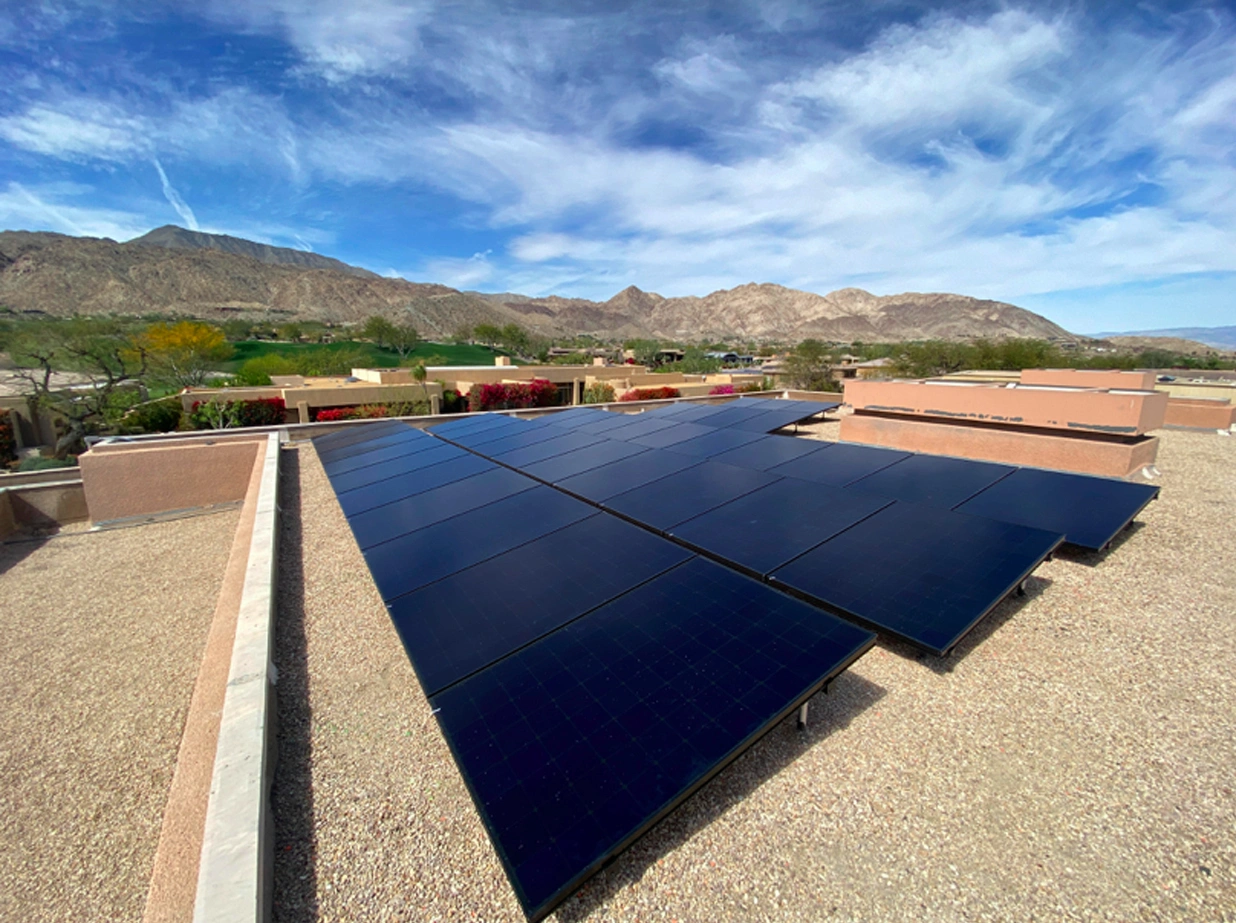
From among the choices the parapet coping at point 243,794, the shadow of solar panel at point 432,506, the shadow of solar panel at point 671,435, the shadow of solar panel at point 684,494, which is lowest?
the parapet coping at point 243,794

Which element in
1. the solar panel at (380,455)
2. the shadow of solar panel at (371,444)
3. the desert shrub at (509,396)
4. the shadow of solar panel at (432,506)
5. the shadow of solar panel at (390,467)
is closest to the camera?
the shadow of solar panel at (432,506)

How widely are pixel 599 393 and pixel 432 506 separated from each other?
79.0 feet

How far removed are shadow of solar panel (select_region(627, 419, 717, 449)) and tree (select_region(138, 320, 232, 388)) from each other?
46.1 m

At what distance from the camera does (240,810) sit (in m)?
3.28

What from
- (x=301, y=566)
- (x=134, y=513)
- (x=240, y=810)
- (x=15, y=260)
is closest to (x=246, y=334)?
(x=15, y=260)

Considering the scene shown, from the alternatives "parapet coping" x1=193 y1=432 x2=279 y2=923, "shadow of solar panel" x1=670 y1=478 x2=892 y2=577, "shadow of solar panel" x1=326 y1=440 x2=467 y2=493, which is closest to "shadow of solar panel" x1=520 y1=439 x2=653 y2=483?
"shadow of solar panel" x1=326 y1=440 x2=467 y2=493

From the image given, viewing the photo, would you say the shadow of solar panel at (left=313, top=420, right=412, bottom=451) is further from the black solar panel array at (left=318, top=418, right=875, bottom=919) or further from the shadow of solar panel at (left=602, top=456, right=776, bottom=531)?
the shadow of solar panel at (left=602, top=456, right=776, bottom=531)

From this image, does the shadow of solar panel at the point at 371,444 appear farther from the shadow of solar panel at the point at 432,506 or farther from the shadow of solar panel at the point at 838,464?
the shadow of solar panel at the point at 838,464

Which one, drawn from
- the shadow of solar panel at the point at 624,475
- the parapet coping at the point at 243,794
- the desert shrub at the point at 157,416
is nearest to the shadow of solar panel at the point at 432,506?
the shadow of solar panel at the point at 624,475

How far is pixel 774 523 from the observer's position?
19.0 feet

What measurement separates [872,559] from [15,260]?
183m

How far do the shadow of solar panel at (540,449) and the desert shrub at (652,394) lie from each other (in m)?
17.1

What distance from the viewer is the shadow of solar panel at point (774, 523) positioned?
5109mm

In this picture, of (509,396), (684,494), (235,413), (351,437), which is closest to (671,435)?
(684,494)
